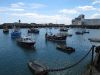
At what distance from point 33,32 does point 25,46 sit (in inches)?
3279

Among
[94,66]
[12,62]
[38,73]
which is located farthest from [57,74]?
[12,62]

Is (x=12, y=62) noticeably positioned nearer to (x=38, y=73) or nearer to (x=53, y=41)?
(x=38, y=73)

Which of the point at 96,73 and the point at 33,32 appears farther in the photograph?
the point at 33,32

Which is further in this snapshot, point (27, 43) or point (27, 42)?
point (27, 42)

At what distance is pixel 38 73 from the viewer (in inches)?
1375

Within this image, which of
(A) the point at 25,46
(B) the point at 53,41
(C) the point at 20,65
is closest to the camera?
(C) the point at 20,65

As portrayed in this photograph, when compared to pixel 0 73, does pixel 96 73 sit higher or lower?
higher

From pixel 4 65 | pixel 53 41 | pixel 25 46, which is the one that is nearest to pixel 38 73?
pixel 4 65

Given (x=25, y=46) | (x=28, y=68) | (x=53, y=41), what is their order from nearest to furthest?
(x=28, y=68) → (x=25, y=46) → (x=53, y=41)

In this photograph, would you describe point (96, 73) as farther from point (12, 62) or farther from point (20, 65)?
point (12, 62)

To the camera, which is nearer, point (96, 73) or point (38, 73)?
point (96, 73)

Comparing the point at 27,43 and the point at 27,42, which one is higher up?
the point at 27,42

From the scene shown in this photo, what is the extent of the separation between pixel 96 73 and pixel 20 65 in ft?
68.4

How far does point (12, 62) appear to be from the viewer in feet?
161
